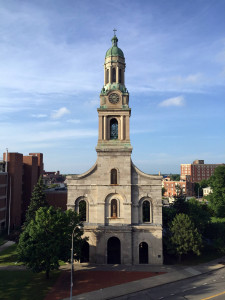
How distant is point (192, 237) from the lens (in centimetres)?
3459

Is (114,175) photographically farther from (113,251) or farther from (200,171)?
(200,171)

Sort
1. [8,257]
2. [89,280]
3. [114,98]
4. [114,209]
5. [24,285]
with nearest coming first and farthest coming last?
[24,285] → [89,280] → [114,209] → [114,98] → [8,257]

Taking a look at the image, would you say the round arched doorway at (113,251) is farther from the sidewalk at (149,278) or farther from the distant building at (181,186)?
the distant building at (181,186)

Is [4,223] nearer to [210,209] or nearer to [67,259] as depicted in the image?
[67,259]

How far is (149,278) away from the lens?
30.8 metres

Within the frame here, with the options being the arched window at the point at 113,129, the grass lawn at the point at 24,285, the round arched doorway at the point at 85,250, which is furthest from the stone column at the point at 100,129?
the grass lawn at the point at 24,285

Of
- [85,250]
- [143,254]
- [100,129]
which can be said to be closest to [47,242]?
[85,250]

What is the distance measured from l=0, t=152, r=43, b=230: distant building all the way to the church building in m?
28.8

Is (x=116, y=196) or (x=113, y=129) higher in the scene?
(x=113, y=129)

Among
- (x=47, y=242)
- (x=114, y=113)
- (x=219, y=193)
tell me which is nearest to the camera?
(x=47, y=242)

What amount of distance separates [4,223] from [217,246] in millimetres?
46915

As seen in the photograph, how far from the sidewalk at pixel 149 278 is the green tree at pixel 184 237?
2.53m

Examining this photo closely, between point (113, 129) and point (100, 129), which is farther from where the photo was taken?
point (113, 129)

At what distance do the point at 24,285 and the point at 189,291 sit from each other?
1907cm
